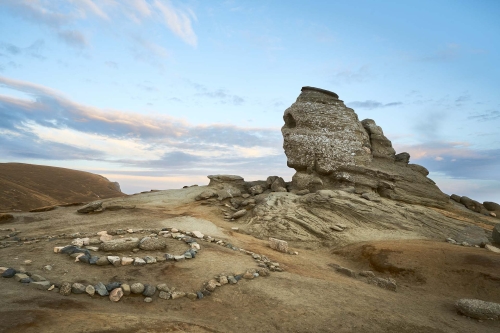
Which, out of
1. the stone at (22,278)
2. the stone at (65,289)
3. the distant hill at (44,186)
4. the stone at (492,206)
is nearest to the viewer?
the stone at (65,289)

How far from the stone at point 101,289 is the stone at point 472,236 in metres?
16.4

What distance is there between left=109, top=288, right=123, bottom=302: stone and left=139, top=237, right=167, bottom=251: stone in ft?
9.44

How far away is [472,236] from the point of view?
16.0 metres

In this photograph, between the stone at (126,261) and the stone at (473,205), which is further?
the stone at (473,205)

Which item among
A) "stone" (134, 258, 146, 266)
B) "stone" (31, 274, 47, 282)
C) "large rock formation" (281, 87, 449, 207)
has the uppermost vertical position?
"large rock formation" (281, 87, 449, 207)

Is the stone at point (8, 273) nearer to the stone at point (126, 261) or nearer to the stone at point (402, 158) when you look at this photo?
the stone at point (126, 261)

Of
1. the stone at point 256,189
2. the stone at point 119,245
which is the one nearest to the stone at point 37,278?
the stone at point 119,245

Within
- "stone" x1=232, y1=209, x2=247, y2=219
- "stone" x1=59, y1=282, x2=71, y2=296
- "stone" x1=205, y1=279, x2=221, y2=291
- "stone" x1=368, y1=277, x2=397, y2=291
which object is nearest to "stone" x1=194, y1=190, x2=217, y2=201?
"stone" x1=232, y1=209, x2=247, y2=219

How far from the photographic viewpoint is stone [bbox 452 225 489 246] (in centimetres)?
1519

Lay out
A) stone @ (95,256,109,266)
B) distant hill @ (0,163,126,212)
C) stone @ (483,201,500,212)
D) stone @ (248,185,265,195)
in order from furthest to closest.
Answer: distant hill @ (0,163,126,212)
stone @ (483,201,500,212)
stone @ (248,185,265,195)
stone @ (95,256,109,266)

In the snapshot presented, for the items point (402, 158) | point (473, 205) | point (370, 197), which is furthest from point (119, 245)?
point (473, 205)

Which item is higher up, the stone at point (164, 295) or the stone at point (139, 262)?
the stone at point (139, 262)

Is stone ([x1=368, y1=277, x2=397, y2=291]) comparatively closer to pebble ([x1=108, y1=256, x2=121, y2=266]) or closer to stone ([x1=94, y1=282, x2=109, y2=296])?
pebble ([x1=108, y1=256, x2=121, y2=266])

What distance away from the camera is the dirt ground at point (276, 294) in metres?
5.27
